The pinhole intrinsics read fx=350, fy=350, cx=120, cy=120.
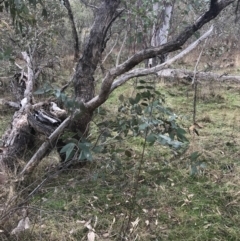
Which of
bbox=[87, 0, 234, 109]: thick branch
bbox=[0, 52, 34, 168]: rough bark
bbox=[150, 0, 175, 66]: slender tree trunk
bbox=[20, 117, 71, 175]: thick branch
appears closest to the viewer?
bbox=[87, 0, 234, 109]: thick branch

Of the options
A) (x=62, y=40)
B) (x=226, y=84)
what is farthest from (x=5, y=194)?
(x=62, y=40)

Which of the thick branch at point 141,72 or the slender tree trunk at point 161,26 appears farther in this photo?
the slender tree trunk at point 161,26

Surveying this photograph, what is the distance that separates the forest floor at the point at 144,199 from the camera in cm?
254

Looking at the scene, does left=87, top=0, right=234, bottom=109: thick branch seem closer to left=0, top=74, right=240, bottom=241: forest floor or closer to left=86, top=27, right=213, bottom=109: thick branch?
left=86, top=27, right=213, bottom=109: thick branch

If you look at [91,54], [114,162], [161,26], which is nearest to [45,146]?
[114,162]

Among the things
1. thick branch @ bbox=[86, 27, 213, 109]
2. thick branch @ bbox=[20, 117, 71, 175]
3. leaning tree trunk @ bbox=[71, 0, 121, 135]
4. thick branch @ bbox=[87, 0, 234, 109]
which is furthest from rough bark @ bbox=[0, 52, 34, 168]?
thick branch @ bbox=[87, 0, 234, 109]

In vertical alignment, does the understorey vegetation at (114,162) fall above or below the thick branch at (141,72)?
below

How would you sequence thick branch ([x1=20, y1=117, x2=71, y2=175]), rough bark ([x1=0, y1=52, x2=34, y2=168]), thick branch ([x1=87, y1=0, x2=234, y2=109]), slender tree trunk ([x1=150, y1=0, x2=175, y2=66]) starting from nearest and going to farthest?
1. thick branch ([x1=87, y1=0, x2=234, y2=109])
2. thick branch ([x1=20, y1=117, x2=71, y2=175])
3. rough bark ([x1=0, y1=52, x2=34, y2=168])
4. slender tree trunk ([x1=150, y1=0, x2=175, y2=66])

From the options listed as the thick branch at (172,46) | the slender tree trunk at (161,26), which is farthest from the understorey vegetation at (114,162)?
the slender tree trunk at (161,26)

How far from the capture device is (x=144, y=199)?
2.98 m

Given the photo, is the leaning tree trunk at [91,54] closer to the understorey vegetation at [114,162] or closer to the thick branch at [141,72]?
the understorey vegetation at [114,162]

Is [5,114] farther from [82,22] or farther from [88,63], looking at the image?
[82,22]

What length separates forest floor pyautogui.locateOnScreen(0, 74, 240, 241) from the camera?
8.34 feet

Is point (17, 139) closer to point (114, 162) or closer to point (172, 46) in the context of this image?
point (114, 162)
